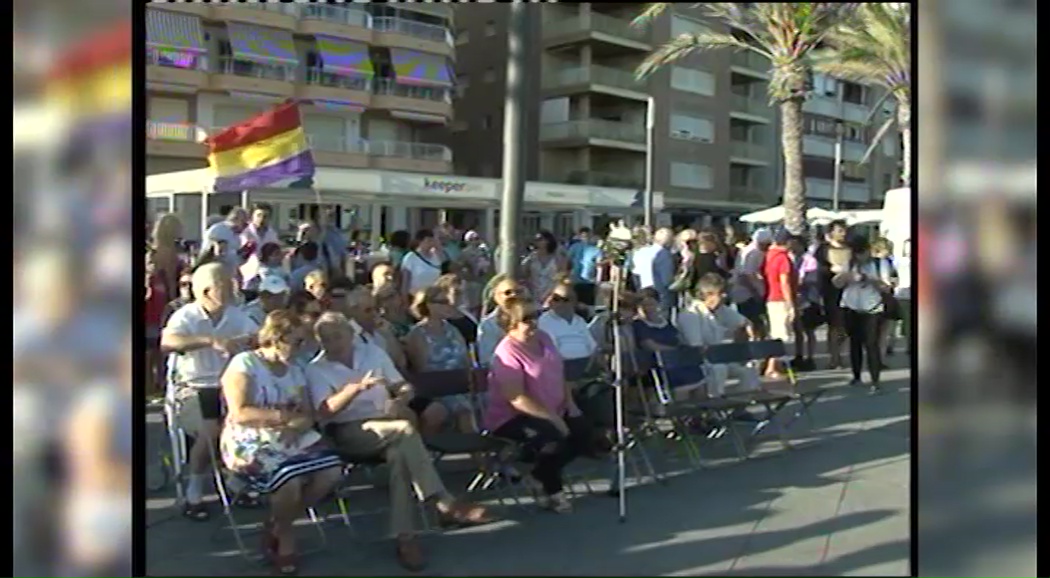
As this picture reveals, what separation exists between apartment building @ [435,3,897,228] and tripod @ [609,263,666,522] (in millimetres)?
461

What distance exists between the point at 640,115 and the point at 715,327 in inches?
45.1

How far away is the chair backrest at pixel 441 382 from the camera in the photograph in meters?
4.49

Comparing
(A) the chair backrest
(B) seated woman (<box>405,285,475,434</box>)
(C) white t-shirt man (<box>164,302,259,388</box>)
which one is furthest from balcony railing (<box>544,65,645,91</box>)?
(C) white t-shirt man (<box>164,302,259,388</box>)

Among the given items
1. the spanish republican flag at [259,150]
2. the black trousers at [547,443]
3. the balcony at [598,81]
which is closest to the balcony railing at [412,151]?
the spanish republican flag at [259,150]

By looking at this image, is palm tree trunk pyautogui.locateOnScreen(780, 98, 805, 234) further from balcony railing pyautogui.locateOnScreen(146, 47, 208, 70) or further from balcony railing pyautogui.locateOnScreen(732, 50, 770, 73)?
balcony railing pyautogui.locateOnScreen(146, 47, 208, 70)

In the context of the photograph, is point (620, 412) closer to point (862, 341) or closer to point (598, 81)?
point (862, 341)

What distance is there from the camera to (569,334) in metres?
4.67

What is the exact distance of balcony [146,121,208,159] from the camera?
3.42 m

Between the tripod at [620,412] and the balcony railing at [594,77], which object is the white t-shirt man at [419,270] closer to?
the tripod at [620,412]

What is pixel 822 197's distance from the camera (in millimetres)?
4961

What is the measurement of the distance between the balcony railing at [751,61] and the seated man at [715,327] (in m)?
1.04

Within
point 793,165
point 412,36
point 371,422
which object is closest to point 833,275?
point 793,165

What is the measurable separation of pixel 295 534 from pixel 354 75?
6.39 ft
